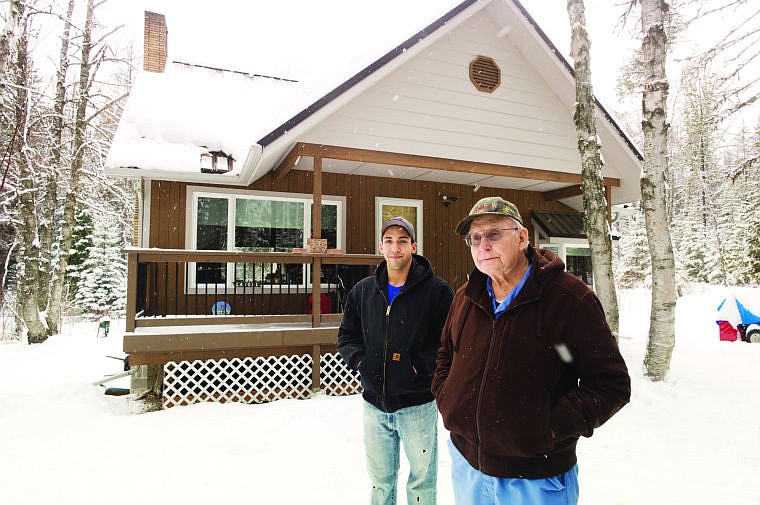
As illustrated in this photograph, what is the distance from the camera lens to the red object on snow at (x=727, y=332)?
11.6m

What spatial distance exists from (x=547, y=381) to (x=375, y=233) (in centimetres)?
795

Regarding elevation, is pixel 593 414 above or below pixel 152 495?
above

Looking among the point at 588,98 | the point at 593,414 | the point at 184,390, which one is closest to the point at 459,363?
the point at 593,414

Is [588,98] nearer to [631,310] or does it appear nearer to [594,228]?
[594,228]

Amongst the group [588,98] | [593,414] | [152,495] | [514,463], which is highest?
[588,98]

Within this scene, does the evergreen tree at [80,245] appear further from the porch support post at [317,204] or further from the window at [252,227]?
the porch support post at [317,204]

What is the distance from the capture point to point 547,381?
1719 millimetres

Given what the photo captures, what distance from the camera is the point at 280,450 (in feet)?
14.8

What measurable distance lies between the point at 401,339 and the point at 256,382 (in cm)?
449

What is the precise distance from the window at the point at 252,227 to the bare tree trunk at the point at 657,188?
5.41m

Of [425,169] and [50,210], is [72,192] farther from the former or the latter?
[425,169]

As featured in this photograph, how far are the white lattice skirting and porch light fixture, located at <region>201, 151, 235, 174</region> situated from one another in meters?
3.09

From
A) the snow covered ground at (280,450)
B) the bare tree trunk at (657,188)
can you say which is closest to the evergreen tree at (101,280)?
the snow covered ground at (280,450)

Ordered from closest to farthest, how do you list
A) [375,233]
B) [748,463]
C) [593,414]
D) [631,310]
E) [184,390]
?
1. [593,414]
2. [748,463]
3. [184,390]
4. [375,233]
5. [631,310]
